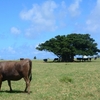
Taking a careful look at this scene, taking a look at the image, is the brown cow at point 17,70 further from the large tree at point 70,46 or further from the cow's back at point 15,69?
the large tree at point 70,46

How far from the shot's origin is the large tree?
72125mm

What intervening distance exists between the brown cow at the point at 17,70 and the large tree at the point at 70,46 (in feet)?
182

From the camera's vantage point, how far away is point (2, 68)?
14805 mm

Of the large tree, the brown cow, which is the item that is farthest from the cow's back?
the large tree

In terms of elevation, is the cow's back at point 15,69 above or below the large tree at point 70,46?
below

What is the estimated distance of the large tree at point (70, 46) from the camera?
72125 millimetres

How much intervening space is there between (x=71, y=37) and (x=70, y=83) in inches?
2361

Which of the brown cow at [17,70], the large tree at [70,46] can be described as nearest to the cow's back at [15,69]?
the brown cow at [17,70]

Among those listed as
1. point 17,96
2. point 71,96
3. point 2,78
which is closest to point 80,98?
point 71,96

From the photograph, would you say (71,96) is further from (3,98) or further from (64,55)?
(64,55)

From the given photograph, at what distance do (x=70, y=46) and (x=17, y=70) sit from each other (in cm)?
5888

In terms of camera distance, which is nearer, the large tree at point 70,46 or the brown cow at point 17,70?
the brown cow at point 17,70

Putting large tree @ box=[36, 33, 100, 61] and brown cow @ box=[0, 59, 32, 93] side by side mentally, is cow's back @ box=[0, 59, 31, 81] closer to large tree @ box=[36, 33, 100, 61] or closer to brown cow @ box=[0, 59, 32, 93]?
brown cow @ box=[0, 59, 32, 93]

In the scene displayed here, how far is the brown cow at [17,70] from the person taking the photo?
565 inches
